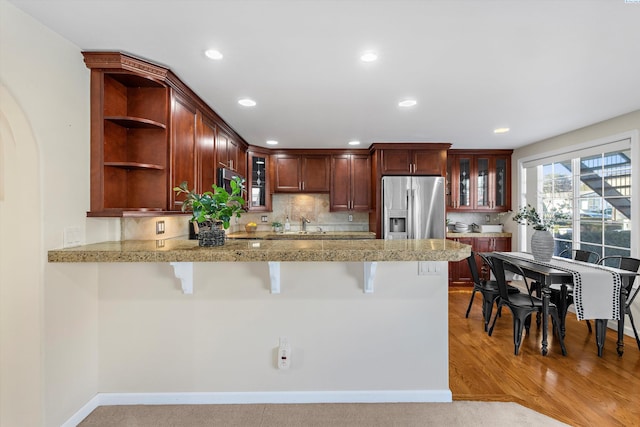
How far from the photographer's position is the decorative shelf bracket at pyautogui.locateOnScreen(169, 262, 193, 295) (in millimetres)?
1886

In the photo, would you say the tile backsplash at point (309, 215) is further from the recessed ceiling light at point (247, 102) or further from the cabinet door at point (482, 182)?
the recessed ceiling light at point (247, 102)

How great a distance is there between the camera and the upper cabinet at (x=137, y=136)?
1973 mm

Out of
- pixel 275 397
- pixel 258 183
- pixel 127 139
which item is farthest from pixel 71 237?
pixel 258 183

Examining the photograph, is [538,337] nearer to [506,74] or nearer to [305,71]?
[506,74]

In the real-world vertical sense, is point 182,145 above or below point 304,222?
above

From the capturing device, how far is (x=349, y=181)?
504 centimetres

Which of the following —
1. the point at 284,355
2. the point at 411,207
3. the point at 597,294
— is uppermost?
the point at 411,207

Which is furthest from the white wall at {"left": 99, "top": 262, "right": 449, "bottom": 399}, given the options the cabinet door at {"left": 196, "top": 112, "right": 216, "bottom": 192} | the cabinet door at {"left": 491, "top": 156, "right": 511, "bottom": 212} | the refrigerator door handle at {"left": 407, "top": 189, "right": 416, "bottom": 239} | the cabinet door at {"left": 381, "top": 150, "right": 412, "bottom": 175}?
the cabinet door at {"left": 491, "top": 156, "right": 511, "bottom": 212}

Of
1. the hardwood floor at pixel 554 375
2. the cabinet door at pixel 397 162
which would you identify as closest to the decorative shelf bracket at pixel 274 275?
the hardwood floor at pixel 554 375

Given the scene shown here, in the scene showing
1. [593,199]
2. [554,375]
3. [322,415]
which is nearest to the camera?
[322,415]

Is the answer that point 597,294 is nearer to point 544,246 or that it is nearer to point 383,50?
point 544,246

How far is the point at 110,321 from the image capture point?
6.61ft

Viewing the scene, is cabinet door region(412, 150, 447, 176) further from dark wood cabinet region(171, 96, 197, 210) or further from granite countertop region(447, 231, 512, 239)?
dark wood cabinet region(171, 96, 197, 210)

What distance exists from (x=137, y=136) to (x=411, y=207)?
141 inches
